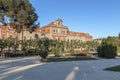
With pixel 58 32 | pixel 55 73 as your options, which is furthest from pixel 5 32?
pixel 55 73

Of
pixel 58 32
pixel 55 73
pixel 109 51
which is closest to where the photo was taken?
pixel 55 73

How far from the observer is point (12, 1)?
4819 cm

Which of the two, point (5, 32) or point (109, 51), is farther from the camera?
point (5, 32)

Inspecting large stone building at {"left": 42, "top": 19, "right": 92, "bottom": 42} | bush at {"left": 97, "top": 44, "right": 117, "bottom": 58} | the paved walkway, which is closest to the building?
large stone building at {"left": 42, "top": 19, "right": 92, "bottom": 42}

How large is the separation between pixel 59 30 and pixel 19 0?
5257 centimetres

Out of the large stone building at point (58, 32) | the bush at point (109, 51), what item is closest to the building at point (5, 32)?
the large stone building at point (58, 32)

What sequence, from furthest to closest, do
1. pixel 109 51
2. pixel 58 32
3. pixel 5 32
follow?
pixel 58 32
pixel 5 32
pixel 109 51

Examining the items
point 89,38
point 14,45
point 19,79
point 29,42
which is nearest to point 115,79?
point 19,79

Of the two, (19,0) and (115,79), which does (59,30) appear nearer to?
(19,0)

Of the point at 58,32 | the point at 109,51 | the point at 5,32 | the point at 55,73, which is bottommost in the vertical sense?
the point at 55,73

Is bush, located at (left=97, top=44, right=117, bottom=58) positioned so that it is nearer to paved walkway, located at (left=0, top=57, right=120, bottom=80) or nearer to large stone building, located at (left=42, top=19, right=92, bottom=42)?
paved walkway, located at (left=0, top=57, right=120, bottom=80)

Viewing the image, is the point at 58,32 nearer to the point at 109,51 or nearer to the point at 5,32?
the point at 5,32

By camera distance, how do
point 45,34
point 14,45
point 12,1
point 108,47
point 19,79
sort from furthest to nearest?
point 45,34 < point 14,45 < point 12,1 < point 108,47 < point 19,79

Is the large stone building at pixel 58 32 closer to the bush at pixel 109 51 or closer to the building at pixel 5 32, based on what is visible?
the building at pixel 5 32
